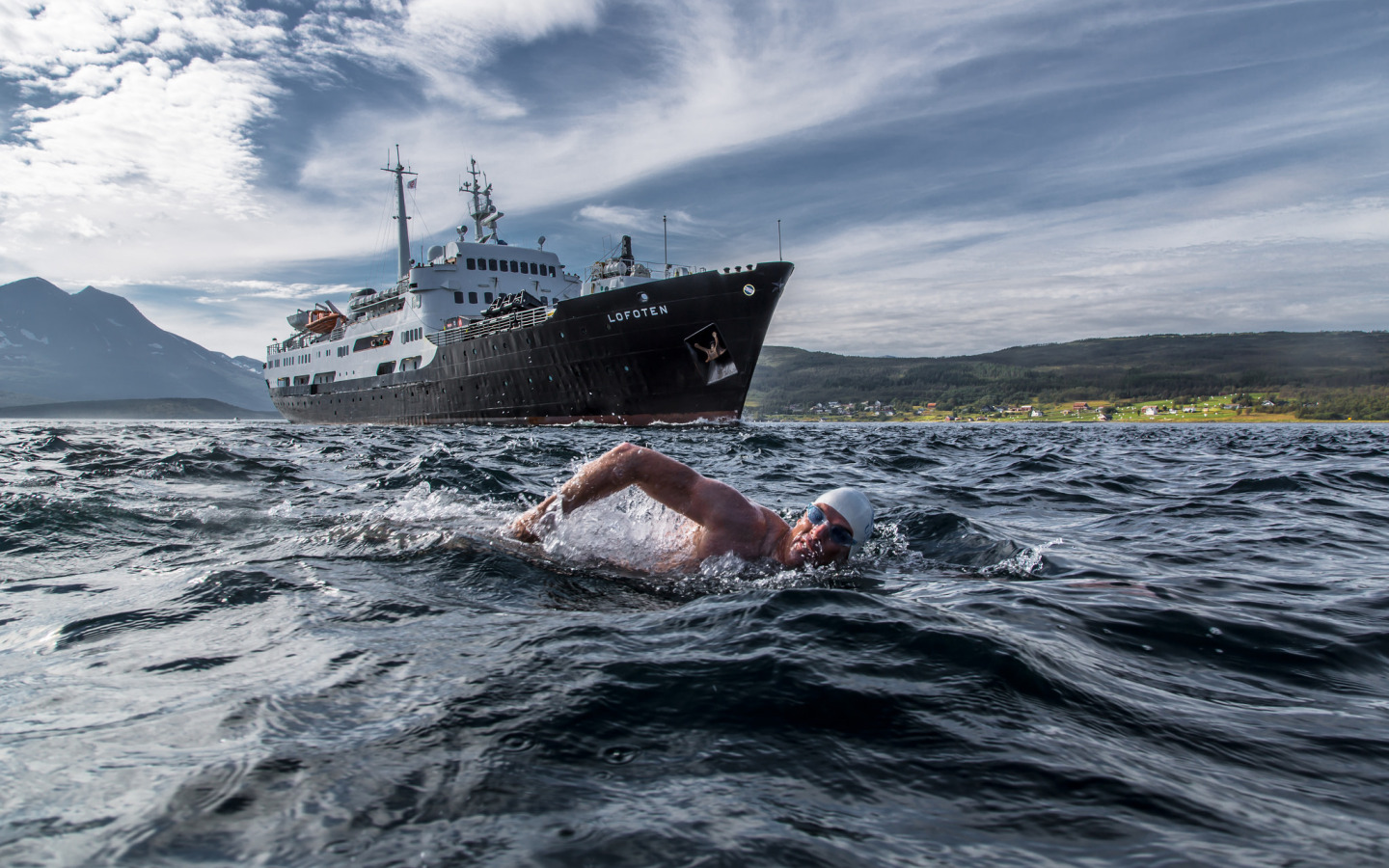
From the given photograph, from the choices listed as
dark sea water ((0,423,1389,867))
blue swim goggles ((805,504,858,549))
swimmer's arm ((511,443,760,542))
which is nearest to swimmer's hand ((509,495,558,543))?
dark sea water ((0,423,1389,867))

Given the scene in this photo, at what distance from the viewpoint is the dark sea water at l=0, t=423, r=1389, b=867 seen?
138 cm

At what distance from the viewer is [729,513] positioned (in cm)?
414

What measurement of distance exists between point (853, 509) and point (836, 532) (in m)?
0.20

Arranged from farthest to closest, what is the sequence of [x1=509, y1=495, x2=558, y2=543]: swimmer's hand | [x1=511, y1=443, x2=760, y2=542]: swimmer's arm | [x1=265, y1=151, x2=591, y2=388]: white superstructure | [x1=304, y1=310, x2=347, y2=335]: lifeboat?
[x1=304, y1=310, x2=347, y2=335]: lifeboat → [x1=265, y1=151, x2=591, y2=388]: white superstructure → [x1=509, y1=495, x2=558, y2=543]: swimmer's hand → [x1=511, y1=443, x2=760, y2=542]: swimmer's arm

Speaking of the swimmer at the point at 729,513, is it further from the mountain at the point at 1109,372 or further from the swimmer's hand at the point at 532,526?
the mountain at the point at 1109,372

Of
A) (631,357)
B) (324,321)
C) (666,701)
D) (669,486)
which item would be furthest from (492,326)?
(666,701)

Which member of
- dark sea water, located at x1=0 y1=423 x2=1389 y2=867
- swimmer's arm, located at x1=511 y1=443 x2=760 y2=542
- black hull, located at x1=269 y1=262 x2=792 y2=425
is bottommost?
dark sea water, located at x1=0 y1=423 x2=1389 y2=867

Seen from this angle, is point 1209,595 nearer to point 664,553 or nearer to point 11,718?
point 664,553

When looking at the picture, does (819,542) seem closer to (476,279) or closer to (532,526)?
(532,526)

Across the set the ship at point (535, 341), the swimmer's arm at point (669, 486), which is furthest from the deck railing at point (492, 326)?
Answer: the swimmer's arm at point (669, 486)

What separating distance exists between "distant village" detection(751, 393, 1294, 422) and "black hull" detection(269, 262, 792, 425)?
5518cm

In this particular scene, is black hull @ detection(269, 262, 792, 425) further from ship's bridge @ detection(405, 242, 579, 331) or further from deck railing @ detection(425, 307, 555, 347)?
ship's bridge @ detection(405, 242, 579, 331)

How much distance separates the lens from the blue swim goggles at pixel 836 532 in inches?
151

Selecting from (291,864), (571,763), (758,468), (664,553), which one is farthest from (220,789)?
(758,468)
